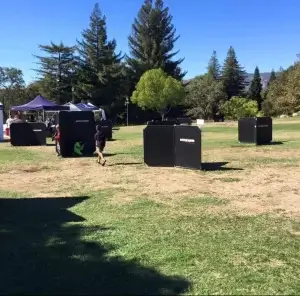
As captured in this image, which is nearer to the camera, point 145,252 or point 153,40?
point 145,252

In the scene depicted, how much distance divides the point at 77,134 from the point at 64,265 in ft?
46.5

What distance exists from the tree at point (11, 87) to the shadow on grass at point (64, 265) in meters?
89.4

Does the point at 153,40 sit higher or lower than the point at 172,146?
higher

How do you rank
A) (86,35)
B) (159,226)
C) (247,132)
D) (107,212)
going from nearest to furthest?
(159,226), (107,212), (247,132), (86,35)

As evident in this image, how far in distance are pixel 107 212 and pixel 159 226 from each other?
1.46 m

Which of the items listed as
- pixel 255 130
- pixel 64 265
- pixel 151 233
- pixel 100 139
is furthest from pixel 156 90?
pixel 64 265

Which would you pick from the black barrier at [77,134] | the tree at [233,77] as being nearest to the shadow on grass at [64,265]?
the black barrier at [77,134]

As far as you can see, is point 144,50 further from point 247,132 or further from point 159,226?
point 159,226

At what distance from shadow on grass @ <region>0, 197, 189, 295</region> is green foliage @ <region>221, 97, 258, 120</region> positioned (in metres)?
65.0

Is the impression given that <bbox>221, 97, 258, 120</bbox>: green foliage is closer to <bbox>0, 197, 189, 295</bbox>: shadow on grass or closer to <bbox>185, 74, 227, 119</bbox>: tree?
<bbox>185, 74, 227, 119</bbox>: tree

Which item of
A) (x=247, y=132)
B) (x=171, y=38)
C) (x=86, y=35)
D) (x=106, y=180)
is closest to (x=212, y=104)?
(x=171, y=38)

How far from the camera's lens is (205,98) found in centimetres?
8706

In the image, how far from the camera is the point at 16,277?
202 inches

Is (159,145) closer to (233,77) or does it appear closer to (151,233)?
(151,233)
